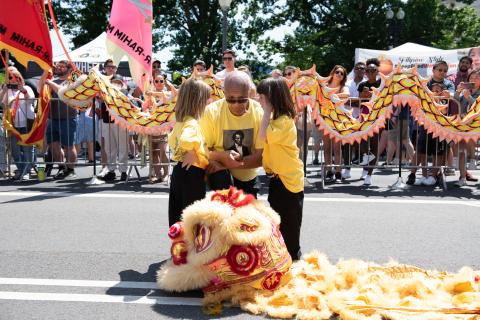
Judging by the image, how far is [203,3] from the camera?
31625mm

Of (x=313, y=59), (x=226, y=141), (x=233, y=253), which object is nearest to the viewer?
(x=233, y=253)

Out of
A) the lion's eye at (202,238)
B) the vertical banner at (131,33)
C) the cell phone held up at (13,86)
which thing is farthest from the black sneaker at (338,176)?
the cell phone held up at (13,86)

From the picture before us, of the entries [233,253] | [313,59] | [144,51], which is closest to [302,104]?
[144,51]

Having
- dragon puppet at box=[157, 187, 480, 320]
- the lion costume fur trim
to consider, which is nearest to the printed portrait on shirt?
dragon puppet at box=[157, 187, 480, 320]

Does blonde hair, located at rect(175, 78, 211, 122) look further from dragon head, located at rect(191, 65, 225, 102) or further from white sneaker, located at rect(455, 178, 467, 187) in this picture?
white sneaker, located at rect(455, 178, 467, 187)

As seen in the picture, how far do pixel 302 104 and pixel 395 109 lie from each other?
7.12ft

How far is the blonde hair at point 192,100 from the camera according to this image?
14.1 feet

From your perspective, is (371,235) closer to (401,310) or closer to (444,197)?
(401,310)

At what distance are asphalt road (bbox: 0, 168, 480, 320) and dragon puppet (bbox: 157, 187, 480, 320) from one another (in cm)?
18

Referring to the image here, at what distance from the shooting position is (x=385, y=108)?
331 inches

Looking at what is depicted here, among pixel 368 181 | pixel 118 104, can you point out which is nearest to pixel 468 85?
pixel 368 181

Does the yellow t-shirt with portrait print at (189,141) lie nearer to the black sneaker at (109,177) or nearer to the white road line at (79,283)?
the white road line at (79,283)

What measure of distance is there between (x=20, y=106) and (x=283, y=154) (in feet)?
23.7

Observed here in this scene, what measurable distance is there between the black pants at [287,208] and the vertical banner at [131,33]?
5.19 meters
